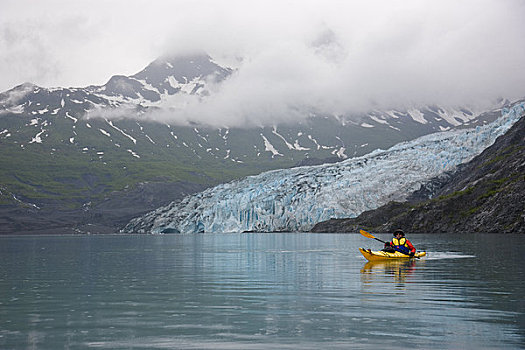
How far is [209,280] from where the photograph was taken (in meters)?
31.6

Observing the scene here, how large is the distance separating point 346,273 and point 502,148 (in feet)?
413

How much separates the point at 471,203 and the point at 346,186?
135 ft

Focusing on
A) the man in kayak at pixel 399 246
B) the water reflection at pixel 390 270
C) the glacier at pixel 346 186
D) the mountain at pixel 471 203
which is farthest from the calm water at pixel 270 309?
the glacier at pixel 346 186

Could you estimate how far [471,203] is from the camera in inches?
4919

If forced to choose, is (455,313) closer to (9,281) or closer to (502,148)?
(9,281)

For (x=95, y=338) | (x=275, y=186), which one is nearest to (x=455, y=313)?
(x=95, y=338)

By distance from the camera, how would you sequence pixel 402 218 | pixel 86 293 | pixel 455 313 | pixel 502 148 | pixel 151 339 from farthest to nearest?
pixel 502 148 → pixel 402 218 → pixel 86 293 → pixel 455 313 → pixel 151 339

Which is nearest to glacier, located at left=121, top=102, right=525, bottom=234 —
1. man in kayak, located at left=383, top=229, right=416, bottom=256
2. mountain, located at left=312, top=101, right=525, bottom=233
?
mountain, located at left=312, top=101, right=525, bottom=233

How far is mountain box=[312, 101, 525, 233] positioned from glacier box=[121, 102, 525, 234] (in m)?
4.18

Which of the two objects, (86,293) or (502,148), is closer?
(86,293)

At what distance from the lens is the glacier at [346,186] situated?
15688cm

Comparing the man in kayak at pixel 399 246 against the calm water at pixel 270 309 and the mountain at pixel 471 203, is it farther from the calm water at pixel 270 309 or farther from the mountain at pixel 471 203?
the mountain at pixel 471 203

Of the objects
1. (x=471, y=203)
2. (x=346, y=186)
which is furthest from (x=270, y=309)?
(x=346, y=186)

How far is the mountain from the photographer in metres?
112
